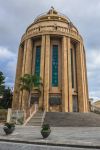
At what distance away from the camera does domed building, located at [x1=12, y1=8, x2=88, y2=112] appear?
45.2m

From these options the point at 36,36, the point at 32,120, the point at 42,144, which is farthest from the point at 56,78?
the point at 42,144

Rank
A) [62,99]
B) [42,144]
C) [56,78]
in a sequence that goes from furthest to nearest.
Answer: [56,78], [62,99], [42,144]

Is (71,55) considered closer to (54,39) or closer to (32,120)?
(54,39)

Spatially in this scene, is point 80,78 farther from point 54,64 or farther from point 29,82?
point 29,82

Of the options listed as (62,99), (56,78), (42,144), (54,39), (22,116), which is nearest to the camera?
(42,144)

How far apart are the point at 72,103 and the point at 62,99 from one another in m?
3.10

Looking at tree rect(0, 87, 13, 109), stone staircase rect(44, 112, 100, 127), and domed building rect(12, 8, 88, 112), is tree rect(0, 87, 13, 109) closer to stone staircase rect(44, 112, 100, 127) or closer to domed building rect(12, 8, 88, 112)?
domed building rect(12, 8, 88, 112)

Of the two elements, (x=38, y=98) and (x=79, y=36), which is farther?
(x=79, y=36)

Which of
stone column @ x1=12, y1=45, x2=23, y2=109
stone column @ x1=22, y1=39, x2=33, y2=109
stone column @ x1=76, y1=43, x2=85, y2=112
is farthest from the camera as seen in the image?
stone column @ x1=12, y1=45, x2=23, y2=109

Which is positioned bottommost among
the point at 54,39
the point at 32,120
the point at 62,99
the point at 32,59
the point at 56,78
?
the point at 32,120

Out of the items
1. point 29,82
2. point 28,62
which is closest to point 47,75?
point 29,82

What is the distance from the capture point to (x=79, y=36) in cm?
5431

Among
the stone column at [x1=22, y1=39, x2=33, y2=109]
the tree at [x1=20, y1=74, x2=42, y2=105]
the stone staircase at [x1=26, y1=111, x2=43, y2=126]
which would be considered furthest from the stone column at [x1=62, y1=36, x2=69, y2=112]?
the stone staircase at [x1=26, y1=111, x2=43, y2=126]

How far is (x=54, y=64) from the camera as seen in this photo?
4872 centimetres
